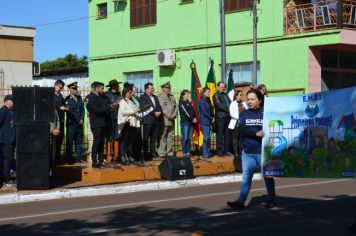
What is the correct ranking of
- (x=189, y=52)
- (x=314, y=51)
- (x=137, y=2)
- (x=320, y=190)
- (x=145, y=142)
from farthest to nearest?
(x=137, y=2)
(x=189, y=52)
(x=314, y=51)
(x=145, y=142)
(x=320, y=190)

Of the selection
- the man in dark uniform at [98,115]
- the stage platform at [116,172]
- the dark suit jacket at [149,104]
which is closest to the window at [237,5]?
the dark suit jacket at [149,104]

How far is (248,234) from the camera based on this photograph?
8641mm

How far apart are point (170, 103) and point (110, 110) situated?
114 inches

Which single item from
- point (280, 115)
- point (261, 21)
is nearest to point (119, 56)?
point (261, 21)

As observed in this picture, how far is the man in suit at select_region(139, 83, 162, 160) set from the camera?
1683 centimetres

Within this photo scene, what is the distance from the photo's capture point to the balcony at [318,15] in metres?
24.7

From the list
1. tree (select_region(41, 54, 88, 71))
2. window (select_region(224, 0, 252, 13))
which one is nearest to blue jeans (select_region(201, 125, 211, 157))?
window (select_region(224, 0, 252, 13))

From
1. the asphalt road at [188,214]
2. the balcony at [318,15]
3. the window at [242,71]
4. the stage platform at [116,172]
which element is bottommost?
the asphalt road at [188,214]

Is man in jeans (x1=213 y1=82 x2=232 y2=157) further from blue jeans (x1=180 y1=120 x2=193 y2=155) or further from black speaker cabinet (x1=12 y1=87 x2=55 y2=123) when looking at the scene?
black speaker cabinet (x1=12 y1=87 x2=55 y2=123)

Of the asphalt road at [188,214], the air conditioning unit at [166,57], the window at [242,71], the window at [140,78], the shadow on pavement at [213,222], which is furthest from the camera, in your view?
the window at [140,78]

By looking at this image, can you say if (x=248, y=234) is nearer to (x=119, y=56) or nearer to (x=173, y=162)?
(x=173, y=162)

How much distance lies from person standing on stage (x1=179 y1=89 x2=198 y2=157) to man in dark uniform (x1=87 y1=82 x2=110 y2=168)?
10.3ft

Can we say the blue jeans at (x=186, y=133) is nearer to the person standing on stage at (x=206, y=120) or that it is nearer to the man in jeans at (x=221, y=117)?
the person standing on stage at (x=206, y=120)

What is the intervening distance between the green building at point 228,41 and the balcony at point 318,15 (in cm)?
4
